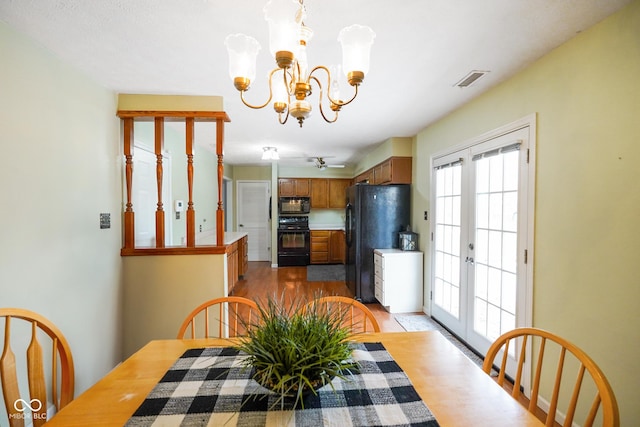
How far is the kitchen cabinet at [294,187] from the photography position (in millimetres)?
6188

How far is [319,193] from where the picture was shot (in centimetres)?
637

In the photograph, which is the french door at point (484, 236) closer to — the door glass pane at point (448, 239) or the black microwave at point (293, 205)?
the door glass pane at point (448, 239)

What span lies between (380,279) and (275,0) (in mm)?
3196

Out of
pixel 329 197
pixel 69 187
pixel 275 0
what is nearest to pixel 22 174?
pixel 69 187

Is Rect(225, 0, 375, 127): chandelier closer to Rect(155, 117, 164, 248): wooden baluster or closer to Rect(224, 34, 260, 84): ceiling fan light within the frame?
Answer: Rect(224, 34, 260, 84): ceiling fan light

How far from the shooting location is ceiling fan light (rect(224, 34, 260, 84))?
3.65 feet

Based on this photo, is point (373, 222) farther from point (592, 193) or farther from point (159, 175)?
point (159, 175)

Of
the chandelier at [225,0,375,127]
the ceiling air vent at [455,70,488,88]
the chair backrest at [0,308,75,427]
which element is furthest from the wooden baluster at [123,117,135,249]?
the ceiling air vent at [455,70,488,88]

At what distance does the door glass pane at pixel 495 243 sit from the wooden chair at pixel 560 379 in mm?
285

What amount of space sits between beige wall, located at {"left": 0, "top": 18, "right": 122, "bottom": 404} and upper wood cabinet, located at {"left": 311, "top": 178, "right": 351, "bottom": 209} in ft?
14.3

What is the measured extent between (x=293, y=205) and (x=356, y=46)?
5.17 m

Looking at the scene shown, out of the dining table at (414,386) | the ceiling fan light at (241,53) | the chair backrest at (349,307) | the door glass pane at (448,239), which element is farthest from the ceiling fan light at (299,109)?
the door glass pane at (448,239)

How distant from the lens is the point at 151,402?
86 cm

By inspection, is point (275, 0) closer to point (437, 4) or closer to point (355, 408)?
point (437, 4)
